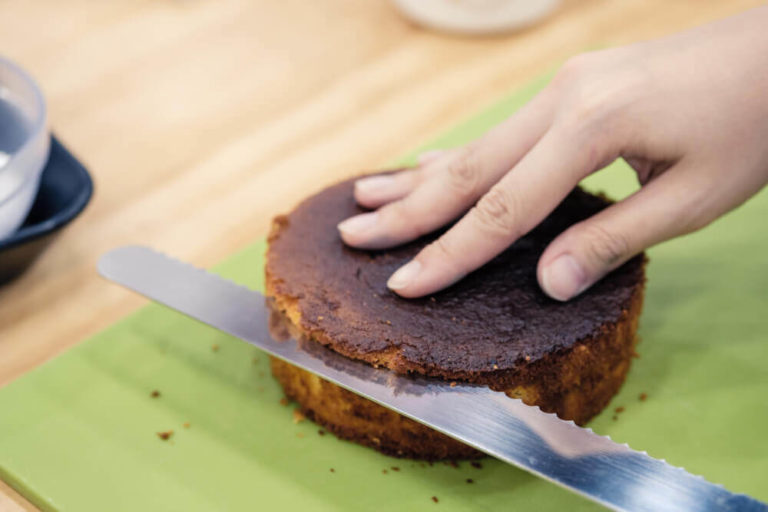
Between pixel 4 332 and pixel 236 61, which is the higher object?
pixel 236 61

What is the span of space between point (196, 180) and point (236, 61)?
2.39ft

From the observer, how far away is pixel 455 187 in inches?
69.5

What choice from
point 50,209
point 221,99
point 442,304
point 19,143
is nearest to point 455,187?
point 442,304

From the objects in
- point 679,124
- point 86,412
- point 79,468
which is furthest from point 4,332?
point 679,124

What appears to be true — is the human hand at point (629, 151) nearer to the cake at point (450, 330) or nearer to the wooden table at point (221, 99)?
the cake at point (450, 330)

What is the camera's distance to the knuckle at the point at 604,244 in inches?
64.6

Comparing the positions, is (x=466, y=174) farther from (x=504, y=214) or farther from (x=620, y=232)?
(x=620, y=232)

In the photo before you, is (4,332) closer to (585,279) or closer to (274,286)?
(274,286)

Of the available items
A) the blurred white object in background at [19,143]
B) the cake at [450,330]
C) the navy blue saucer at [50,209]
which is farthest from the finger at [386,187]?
the blurred white object in background at [19,143]

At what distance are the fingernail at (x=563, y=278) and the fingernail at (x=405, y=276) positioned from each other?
0.26 meters

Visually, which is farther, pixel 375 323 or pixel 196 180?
pixel 196 180


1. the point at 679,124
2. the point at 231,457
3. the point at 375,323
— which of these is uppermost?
the point at 679,124

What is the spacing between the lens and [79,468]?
5.33 ft

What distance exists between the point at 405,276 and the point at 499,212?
0.23m
